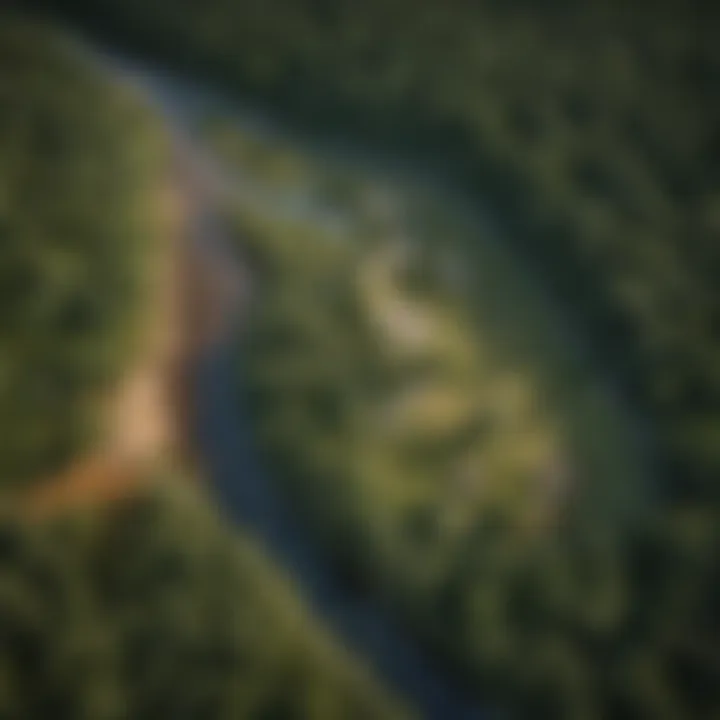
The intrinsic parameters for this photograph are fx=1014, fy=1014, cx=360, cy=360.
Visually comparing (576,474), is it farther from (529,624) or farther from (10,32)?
(10,32)

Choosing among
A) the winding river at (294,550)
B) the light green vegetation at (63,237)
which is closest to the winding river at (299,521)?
the winding river at (294,550)

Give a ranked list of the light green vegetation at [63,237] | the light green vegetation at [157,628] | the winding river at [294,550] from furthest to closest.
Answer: the light green vegetation at [63,237] → the winding river at [294,550] → the light green vegetation at [157,628]

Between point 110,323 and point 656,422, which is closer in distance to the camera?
point 110,323

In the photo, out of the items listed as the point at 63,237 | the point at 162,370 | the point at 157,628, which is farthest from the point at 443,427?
the point at 63,237

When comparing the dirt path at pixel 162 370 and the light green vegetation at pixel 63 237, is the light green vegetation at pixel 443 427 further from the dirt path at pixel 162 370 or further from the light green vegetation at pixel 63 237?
the light green vegetation at pixel 63 237

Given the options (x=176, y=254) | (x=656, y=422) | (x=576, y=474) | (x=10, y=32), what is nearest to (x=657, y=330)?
(x=656, y=422)
